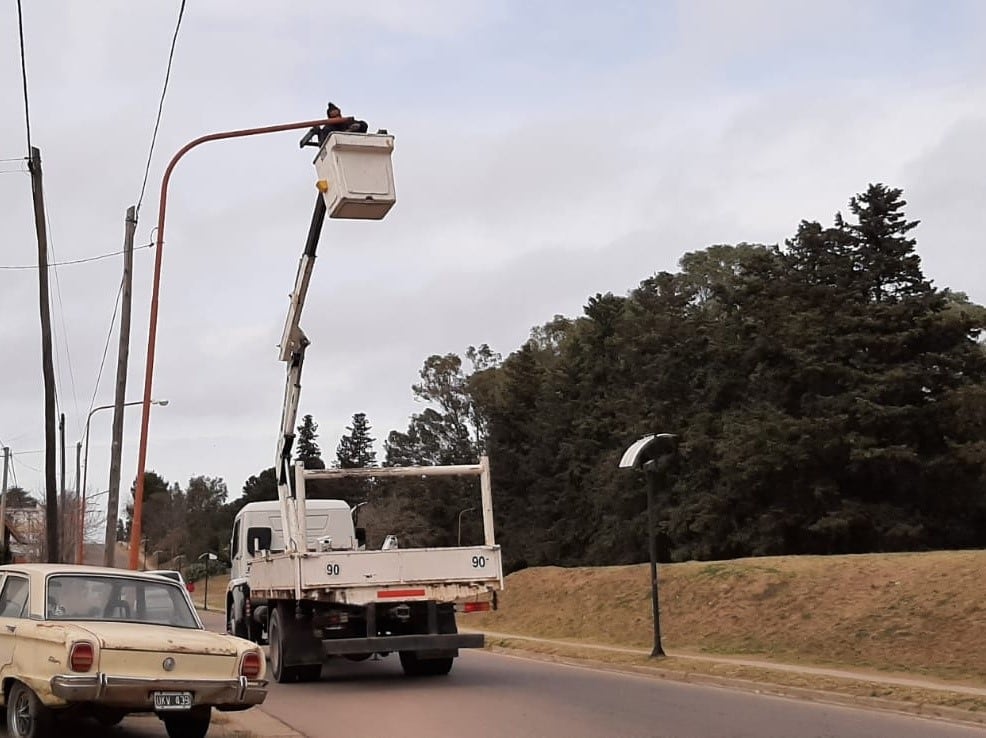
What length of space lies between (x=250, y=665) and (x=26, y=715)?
184 cm

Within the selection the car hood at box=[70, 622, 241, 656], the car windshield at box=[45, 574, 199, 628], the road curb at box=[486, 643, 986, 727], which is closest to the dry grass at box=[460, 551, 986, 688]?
the road curb at box=[486, 643, 986, 727]

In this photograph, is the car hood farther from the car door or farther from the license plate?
the car door

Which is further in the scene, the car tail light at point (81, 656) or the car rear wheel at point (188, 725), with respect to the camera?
the car rear wheel at point (188, 725)

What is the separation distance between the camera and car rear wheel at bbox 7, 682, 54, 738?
30.4 ft

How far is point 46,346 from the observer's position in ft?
70.3

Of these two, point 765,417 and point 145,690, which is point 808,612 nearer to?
point 145,690

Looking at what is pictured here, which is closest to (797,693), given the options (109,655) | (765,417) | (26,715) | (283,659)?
(283,659)

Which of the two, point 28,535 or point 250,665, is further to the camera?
point 28,535

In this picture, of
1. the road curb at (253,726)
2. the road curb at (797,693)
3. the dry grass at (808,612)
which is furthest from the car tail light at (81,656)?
the dry grass at (808,612)

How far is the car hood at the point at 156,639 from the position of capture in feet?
30.5

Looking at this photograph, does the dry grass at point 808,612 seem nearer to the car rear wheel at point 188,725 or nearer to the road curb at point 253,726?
the road curb at point 253,726

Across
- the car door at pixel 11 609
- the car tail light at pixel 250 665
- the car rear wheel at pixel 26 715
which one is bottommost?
the car rear wheel at pixel 26 715

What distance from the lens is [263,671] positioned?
1024 cm

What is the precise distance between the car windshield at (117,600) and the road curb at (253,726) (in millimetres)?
1389
